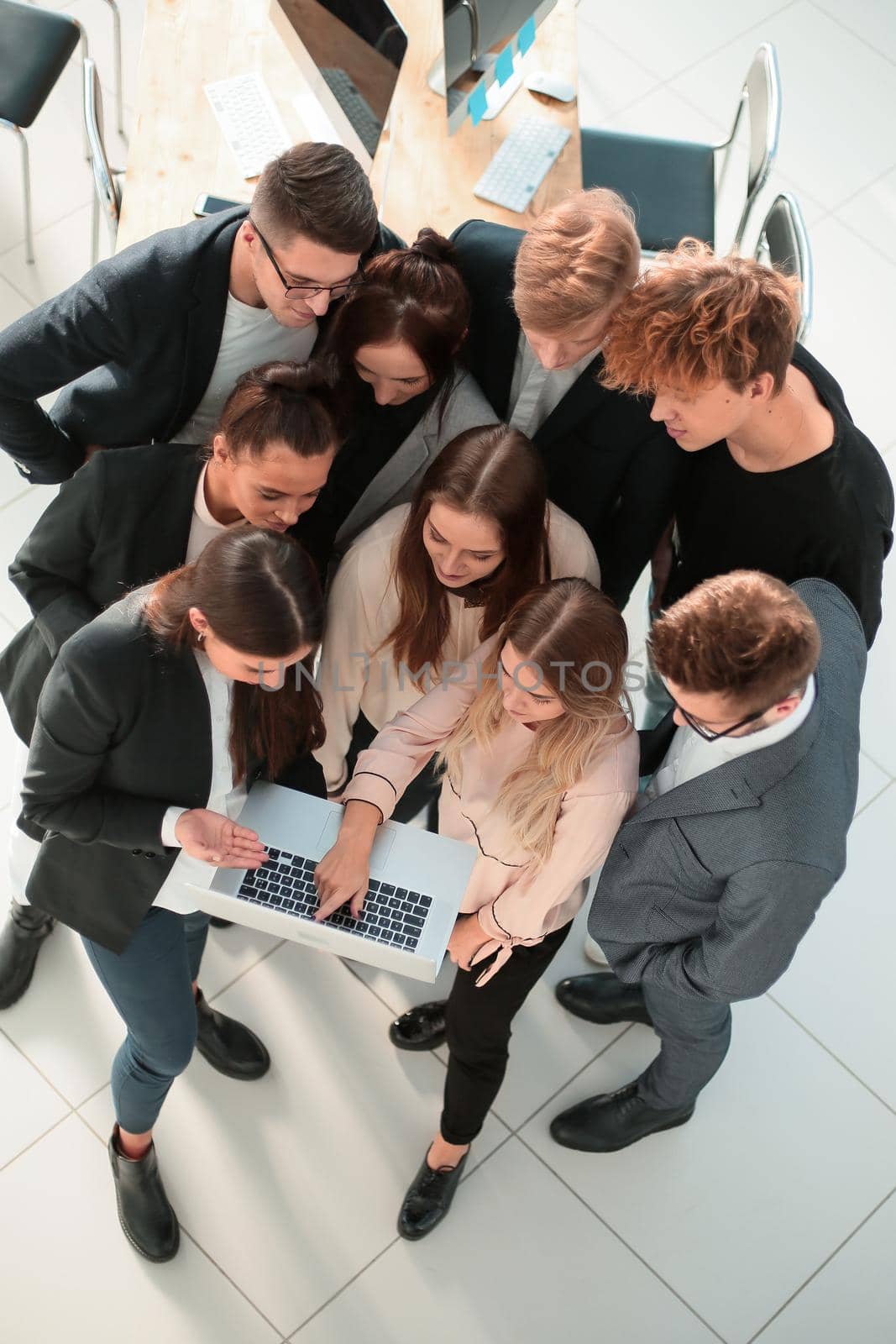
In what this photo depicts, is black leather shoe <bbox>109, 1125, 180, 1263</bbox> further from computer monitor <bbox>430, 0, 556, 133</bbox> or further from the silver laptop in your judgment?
computer monitor <bbox>430, 0, 556, 133</bbox>

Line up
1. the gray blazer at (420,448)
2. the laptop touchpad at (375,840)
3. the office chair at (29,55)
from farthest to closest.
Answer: the office chair at (29,55) → the gray blazer at (420,448) → the laptop touchpad at (375,840)

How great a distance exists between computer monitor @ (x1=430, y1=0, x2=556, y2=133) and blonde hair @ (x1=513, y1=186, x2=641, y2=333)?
3.70 ft

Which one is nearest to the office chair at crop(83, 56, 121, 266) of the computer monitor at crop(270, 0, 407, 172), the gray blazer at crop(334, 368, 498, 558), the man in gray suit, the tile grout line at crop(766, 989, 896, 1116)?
the computer monitor at crop(270, 0, 407, 172)

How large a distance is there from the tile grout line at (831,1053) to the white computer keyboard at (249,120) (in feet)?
7.95

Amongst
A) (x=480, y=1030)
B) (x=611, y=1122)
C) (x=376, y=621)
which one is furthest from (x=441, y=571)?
(x=611, y=1122)

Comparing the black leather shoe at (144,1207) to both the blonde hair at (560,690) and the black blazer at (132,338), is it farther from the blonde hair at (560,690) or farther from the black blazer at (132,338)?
the black blazer at (132,338)

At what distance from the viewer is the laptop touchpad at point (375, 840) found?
1.91 m

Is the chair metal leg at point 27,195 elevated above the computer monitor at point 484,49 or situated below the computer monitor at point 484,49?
below

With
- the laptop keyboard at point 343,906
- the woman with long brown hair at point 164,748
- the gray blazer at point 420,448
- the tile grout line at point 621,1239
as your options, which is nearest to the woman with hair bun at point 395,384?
the gray blazer at point 420,448

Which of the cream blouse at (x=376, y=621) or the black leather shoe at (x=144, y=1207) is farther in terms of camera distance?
the black leather shoe at (x=144, y=1207)

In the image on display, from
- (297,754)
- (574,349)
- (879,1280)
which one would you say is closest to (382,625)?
(297,754)

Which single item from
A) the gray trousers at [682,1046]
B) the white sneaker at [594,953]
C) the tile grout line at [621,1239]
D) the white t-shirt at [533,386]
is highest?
the white t-shirt at [533,386]

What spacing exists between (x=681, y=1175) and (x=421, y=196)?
98.1 inches

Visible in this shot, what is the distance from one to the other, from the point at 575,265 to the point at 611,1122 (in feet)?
6.11
